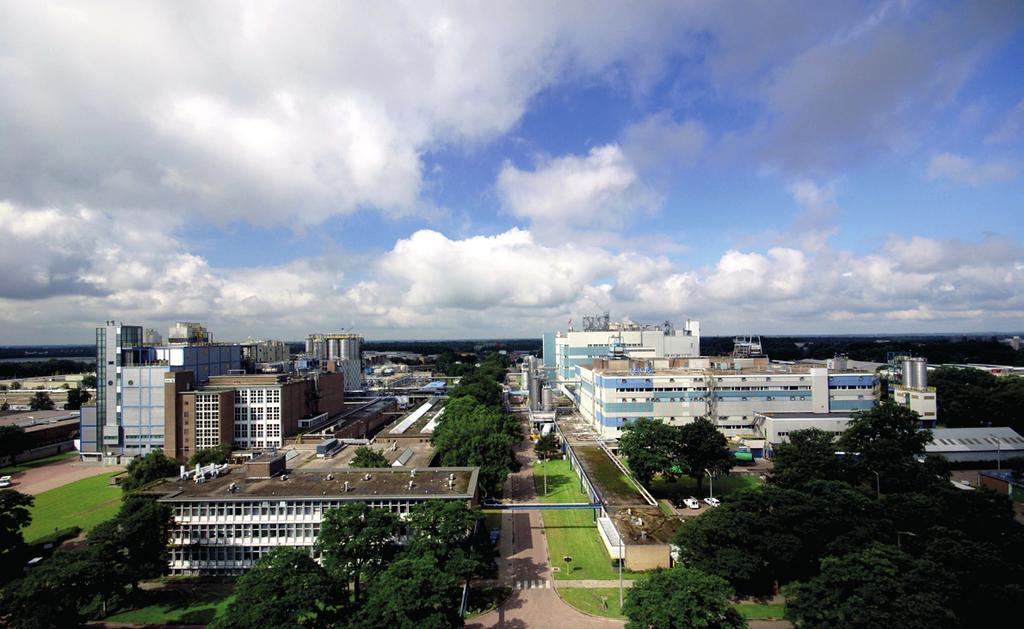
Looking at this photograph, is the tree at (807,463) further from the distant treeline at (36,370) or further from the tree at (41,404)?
the distant treeline at (36,370)

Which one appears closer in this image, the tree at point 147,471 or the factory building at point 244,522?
the factory building at point 244,522

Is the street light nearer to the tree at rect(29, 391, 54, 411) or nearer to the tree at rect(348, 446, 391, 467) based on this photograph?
the tree at rect(348, 446, 391, 467)

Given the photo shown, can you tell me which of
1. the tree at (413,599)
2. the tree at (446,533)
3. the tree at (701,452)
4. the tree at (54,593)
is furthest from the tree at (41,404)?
the tree at (701,452)

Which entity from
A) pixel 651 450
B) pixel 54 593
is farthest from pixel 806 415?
pixel 54 593

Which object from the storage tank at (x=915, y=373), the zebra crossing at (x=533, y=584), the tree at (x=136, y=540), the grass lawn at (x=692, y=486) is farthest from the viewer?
the storage tank at (x=915, y=373)

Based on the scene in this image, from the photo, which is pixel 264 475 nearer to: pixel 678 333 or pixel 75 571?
pixel 75 571

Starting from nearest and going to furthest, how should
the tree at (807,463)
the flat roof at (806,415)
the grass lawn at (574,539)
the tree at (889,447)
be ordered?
the grass lawn at (574,539) < the tree at (807,463) < the tree at (889,447) < the flat roof at (806,415)

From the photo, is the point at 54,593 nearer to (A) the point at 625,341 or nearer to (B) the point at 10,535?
(B) the point at 10,535

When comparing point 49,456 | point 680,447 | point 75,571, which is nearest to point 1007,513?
point 680,447
